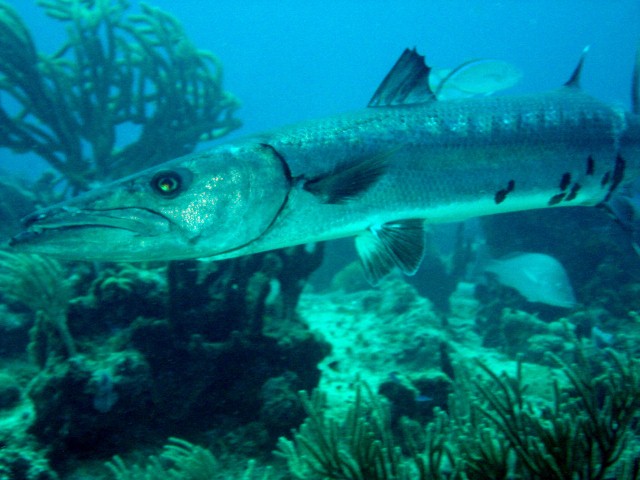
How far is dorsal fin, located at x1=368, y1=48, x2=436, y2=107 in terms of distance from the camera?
307 cm

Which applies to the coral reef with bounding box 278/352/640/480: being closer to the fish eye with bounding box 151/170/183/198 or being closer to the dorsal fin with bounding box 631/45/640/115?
the fish eye with bounding box 151/170/183/198

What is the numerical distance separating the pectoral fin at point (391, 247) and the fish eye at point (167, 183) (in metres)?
1.28

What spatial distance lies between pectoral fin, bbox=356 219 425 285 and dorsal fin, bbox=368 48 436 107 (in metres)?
0.97

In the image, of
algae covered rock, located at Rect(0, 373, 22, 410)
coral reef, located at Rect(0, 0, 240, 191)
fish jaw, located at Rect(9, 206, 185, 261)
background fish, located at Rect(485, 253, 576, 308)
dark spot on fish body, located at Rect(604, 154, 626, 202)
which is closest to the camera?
fish jaw, located at Rect(9, 206, 185, 261)

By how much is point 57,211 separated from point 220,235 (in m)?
0.81

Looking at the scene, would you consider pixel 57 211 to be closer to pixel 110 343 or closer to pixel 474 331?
pixel 110 343

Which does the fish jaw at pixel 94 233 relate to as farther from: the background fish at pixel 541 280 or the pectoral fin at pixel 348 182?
the background fish at pixel 541 280

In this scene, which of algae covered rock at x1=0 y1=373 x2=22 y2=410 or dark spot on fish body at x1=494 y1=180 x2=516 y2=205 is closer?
dark spot on fish body at x1=494 y1=180 x2=516 y2=205

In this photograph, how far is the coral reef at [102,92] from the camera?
8062mm

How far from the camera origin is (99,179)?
25.7 feet

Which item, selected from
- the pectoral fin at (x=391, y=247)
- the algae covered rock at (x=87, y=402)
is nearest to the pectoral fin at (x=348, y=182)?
the pectoral fin at (x=391, y=247)

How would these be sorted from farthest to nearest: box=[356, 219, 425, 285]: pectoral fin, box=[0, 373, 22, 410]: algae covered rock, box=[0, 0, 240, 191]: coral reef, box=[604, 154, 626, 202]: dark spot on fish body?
1. box=[0, 0, 240, 191]: coral reef
2. box=[0, 373, 22, 410]: algae covered rock
3. box=[604, 154, 626, 202]: dark spot on fish body
4. box=[356, 219, 425, 285]: pectoral fin

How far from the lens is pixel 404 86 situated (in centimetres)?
312

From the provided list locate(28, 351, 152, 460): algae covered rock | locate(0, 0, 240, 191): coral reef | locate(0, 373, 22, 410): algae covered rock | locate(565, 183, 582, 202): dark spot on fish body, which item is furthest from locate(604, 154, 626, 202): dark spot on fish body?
locate(0, 0, 240, 191): coral reef
